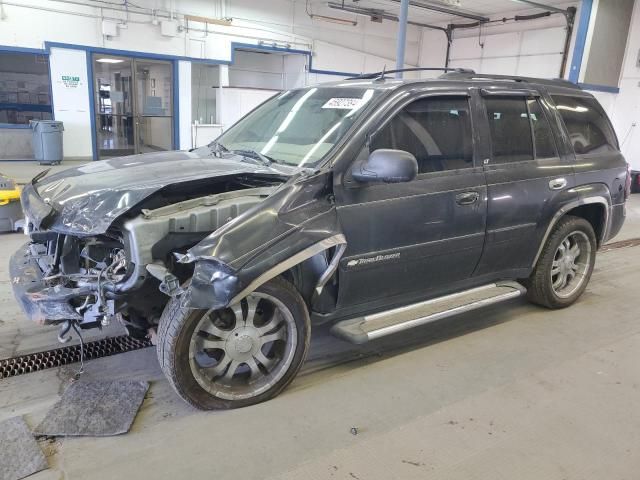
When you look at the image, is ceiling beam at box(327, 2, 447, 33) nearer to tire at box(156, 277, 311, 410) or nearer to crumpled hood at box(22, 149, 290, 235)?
crumpled hood at box(22, 149, 290, 235)

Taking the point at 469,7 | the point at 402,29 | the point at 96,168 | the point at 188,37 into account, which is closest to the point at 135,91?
the point at 188,37

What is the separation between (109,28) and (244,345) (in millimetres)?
11415

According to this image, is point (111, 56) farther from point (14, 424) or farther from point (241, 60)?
point (14, 424)

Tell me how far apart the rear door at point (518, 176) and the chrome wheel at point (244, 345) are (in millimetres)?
1578

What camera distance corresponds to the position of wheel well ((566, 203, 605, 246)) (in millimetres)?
4215

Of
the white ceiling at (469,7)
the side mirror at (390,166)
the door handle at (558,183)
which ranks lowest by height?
the door handle at (558,183)

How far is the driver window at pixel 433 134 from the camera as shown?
301 centimetres

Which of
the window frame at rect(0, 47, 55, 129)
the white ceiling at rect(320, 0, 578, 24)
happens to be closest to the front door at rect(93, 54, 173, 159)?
the window frame at rect(0, 47, 55, 129)

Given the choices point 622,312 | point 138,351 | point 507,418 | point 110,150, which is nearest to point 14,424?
point 138,351

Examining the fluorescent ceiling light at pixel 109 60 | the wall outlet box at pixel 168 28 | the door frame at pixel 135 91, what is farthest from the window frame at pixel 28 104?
the wall outlet box at pixel 168 28

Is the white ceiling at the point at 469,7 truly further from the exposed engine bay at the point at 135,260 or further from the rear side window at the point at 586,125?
the exposed engine bay at the point at 135,260

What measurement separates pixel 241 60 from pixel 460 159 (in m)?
13.7

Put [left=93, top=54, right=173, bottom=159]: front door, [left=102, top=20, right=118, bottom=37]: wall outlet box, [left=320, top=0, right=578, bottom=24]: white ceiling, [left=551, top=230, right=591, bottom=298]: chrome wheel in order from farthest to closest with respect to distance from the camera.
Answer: [left=320, top=0, right=578, bottom=24]: white ceiling
[left=93, top=54, right=173, bottom=159]: front door
[left=102, top=20, right=118, bottom=37]: wall outlet box
[left=551, top=230, right=591, bottom=298]: chrome wheel

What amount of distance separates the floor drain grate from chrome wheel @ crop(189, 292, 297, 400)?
905 millimetres
